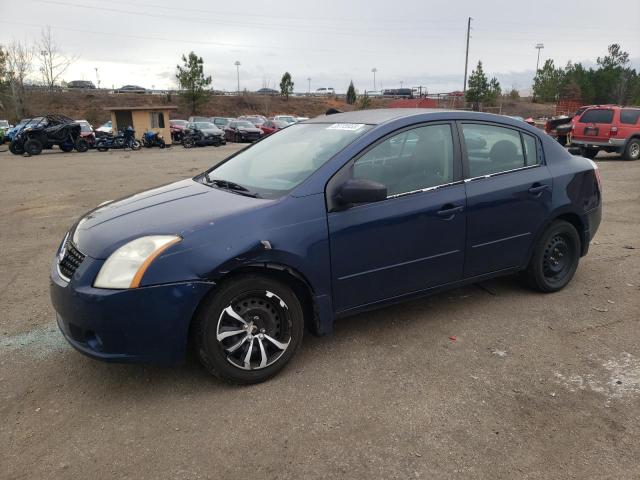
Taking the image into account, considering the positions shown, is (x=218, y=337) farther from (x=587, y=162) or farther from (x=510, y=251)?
(x=587, y=162)

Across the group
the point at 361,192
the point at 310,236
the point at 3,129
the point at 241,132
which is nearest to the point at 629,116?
the point at 361,192

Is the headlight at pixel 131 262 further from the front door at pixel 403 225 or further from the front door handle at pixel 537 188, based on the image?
the front door handle at pixel 537 188

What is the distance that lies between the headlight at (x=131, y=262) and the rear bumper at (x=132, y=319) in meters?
0.05

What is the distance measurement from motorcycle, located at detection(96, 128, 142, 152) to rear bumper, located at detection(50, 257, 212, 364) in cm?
2359

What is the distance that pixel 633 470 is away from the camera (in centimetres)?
237

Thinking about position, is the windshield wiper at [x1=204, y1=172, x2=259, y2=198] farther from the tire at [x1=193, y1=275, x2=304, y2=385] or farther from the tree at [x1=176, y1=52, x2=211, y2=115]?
the tree at [x1=176, y1=52, x2=211, y2=115]

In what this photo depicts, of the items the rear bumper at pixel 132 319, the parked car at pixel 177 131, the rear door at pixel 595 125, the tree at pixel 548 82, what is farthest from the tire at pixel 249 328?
the tree at pixel 548 82

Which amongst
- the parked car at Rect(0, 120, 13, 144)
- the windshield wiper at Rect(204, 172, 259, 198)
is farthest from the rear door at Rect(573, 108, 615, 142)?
the parked car at Rect(0, 120, 13, 144)

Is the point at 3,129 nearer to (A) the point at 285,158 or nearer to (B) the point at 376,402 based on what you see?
(A) the point at 285,158

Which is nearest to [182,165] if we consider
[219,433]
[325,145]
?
[325,145]

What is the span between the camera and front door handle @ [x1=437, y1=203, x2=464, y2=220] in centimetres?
364

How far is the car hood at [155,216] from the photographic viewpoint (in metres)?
2.94

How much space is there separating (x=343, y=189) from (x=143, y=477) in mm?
1886

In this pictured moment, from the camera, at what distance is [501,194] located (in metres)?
3.94
